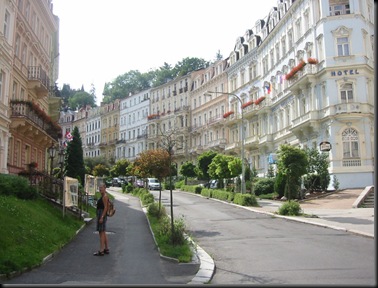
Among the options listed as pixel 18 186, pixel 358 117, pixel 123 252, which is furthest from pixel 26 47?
pixel 358 117

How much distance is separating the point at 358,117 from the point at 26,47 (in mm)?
25023

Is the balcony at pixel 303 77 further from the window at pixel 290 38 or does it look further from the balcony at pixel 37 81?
the balcony at pixel 37 81

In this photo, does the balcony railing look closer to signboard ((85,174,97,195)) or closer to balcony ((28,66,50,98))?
balcony ((28,66,50,98))

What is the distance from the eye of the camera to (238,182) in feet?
122

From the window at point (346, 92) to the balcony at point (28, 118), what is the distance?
909 inches

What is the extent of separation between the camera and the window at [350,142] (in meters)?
31.7

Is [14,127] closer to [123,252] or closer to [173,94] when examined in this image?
[123,252]

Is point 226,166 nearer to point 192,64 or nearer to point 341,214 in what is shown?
point 341,214

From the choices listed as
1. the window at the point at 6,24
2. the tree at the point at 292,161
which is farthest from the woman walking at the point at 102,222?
the tree at the point at 292,161

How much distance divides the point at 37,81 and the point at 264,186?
68.7 ft

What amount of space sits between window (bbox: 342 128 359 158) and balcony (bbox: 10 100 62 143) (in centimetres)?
2277

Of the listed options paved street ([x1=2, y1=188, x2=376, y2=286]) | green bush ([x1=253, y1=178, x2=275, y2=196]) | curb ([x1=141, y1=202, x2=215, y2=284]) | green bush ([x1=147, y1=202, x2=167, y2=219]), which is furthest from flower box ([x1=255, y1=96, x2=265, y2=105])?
curb ([x1=141, y1=202, x2=215, y2=284])

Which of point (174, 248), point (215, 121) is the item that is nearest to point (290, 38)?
point (215, 121)

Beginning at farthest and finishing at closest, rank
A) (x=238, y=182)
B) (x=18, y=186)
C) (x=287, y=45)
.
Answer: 1. (x=287, y=45)
2. (x=238, y=182)
3. (x=18, y=186)
